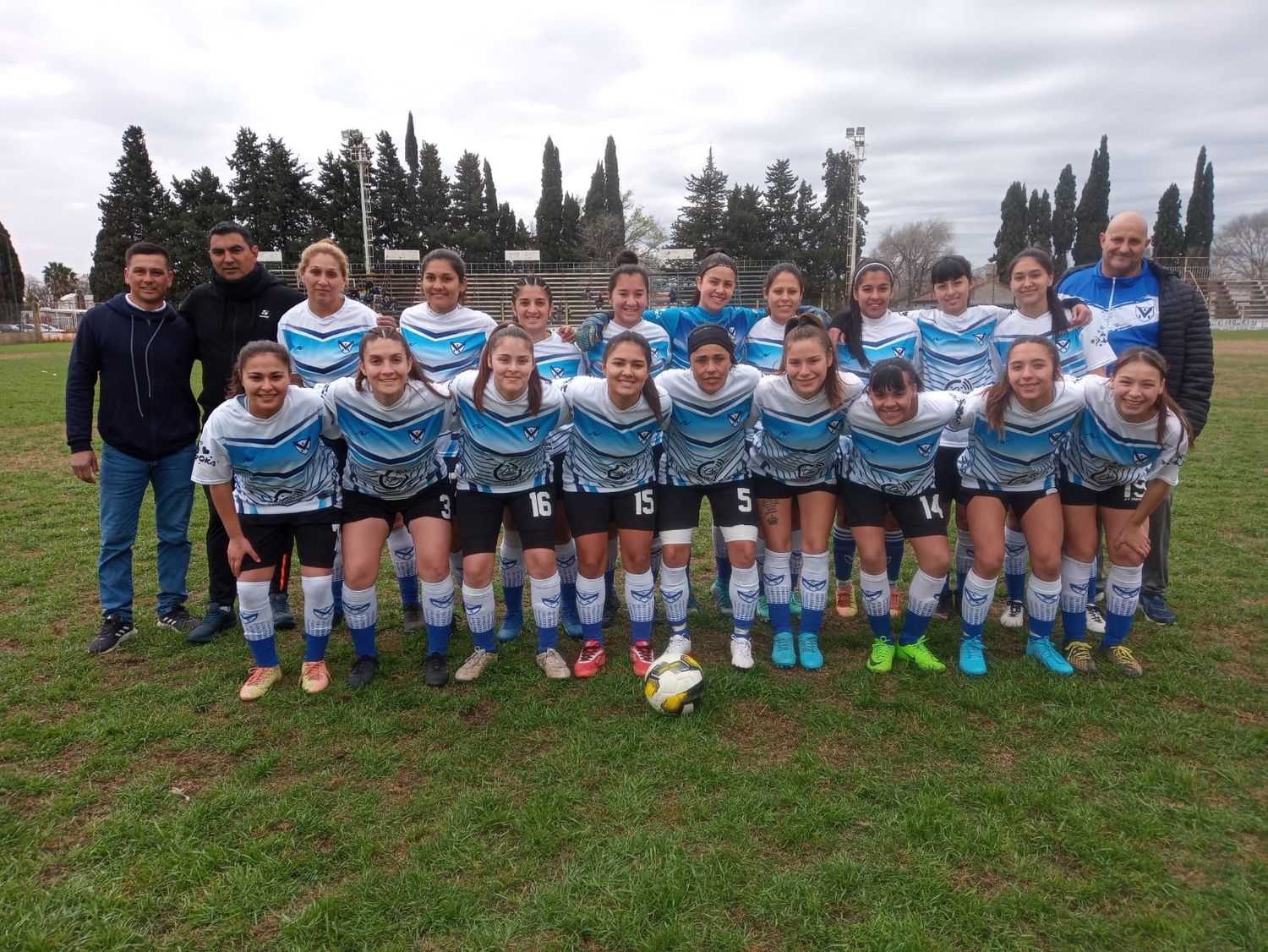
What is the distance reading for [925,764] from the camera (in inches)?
123

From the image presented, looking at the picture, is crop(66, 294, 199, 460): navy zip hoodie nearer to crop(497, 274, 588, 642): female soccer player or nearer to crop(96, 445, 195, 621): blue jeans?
crop(96, 445, 195, 621): blue jeans

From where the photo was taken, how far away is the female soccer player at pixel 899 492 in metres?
3.78

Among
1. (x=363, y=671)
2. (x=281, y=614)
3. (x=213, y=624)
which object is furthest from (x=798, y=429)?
(x=213, y=624)

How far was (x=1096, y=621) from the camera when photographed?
4605 millimetres

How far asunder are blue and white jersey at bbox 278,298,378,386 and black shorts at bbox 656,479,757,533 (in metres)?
1.93

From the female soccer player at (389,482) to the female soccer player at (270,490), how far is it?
0.39 feet

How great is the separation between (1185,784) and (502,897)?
2654 mm

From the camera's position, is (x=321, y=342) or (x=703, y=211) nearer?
(x=321, y=342)

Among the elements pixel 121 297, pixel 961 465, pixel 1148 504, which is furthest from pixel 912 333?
pixel 121 297

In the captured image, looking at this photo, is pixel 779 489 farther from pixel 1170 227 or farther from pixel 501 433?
pixel 1170 227

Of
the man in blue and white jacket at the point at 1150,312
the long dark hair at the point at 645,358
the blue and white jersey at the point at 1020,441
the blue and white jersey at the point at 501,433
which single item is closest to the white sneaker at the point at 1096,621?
the man in blue and white jacket at the point at 1150,312

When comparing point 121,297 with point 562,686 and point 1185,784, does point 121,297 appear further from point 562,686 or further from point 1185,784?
point 1185,784

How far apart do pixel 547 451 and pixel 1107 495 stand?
3.08 m

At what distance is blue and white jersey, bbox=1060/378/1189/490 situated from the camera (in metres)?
3.80
